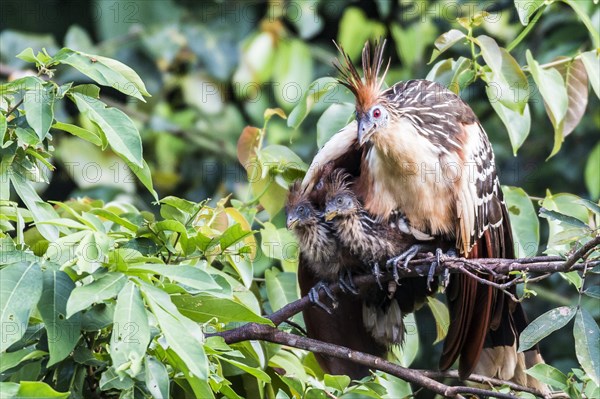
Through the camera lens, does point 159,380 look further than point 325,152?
No

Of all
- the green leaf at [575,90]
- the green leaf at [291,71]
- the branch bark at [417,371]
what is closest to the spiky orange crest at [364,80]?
the branch bark at [417,371]

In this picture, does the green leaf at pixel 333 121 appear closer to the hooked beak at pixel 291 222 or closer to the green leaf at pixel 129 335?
the hooked beak at pixel 291 222

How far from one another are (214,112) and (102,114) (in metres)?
4.06

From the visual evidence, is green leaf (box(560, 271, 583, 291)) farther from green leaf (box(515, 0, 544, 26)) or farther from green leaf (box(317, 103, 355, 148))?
green leaf (box(317, 103, 355, 148))

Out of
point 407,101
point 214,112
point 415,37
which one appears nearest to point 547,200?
point 407,101

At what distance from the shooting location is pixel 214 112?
6531 millimetres

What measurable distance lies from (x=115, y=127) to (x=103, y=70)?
0.54 ft

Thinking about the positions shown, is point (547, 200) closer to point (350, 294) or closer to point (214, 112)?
point (350, 294)

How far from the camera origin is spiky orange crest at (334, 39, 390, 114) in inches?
128

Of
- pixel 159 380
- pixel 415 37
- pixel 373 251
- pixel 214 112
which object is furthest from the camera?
pixel 214 112

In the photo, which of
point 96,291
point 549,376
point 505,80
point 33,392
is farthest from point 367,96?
point 33,392

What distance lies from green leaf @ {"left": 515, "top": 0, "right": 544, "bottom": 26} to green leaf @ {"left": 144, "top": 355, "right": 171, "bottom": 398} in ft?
5.86

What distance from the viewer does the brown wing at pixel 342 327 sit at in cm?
346

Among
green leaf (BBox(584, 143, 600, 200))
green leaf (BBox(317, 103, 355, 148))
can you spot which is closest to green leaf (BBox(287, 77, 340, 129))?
green leaf (BBox(317, 103, 355, 148))
